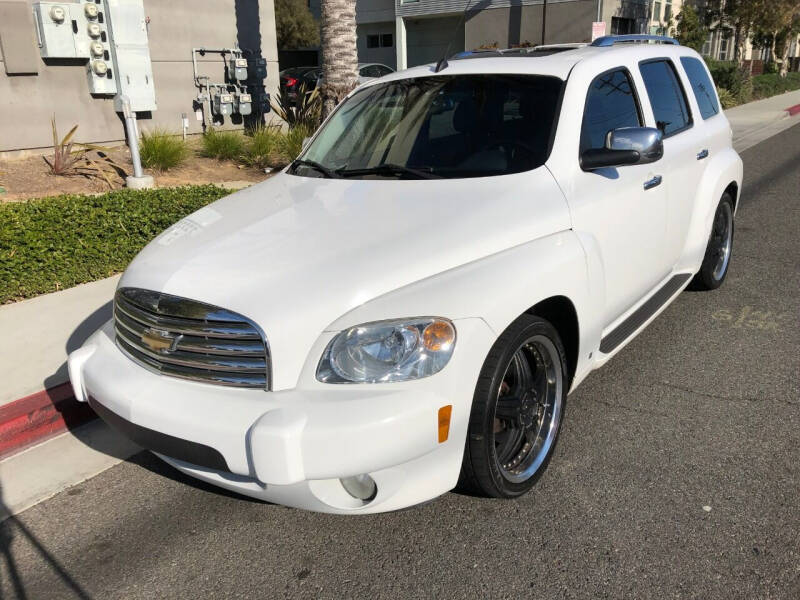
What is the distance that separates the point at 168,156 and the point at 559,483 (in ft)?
28.0

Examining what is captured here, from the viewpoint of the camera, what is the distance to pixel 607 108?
385 centimetres

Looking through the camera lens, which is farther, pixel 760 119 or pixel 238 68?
pixel 760 119

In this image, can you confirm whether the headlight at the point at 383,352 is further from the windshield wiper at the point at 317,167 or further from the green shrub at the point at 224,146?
the green shrub at the point at 224,146

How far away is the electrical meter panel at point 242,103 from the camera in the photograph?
523 inches

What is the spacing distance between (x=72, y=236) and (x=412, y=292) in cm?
444

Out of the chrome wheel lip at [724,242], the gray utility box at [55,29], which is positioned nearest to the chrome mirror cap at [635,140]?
the chrome wheel lip at [724,242]

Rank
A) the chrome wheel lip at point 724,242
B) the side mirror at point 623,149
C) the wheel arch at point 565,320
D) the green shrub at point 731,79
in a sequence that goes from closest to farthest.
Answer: the wheel arch at point 565,320 → the side mirror at point 623,149 → the chrome wheel lip at point 724,242 → the green shrub at point 731,79

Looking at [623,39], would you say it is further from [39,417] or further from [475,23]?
[475,23]

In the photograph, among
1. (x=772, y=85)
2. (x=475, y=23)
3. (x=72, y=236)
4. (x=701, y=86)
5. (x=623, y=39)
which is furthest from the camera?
(x=475, y=23)

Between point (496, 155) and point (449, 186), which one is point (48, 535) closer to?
point (449, 186)

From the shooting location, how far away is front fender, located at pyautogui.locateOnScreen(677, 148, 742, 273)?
4.67 meters

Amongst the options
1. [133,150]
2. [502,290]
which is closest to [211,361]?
[502,290]

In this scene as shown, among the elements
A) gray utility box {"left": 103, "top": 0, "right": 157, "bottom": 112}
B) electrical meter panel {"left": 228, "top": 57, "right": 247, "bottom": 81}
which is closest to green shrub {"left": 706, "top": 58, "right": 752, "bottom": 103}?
electrical meter panel {"left": 228, "top": 57, "right": 247, "bottom": 81}

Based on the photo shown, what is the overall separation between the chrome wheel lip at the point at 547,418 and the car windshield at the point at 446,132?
2.94ft
